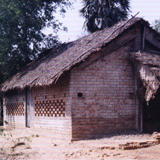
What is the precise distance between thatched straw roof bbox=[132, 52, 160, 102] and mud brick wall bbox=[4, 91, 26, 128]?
665cm

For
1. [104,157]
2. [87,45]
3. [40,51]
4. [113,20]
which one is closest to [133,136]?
[104,157]

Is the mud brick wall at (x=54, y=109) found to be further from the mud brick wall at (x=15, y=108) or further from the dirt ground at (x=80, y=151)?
the mud brick wall at (x=15, y=108)

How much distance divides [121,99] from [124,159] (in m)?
4.74

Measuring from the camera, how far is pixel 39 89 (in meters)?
14.0

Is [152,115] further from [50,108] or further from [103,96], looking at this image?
[50,108]

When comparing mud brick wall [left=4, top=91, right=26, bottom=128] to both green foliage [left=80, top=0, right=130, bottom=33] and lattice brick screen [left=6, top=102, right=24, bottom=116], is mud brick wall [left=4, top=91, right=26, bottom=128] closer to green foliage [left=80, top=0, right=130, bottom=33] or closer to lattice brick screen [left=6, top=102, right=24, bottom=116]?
lattice brick screen [left=6, top=102, right=24, bottom=116]

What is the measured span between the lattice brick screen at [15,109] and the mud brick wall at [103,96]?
5393 mm

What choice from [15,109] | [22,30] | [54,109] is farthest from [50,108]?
[22,30]

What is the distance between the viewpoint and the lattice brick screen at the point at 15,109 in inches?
637

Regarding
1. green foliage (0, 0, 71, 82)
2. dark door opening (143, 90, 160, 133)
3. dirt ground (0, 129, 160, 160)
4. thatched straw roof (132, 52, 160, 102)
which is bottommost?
dirt ground (0, 129, 160, 160)

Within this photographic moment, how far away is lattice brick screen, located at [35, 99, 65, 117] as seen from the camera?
12.2 m

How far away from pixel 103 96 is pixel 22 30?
9.66 m

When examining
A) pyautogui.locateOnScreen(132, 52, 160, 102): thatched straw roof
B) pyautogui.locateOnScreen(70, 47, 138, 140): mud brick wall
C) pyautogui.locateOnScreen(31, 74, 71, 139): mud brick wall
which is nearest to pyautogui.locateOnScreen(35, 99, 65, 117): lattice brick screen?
pyautogui.locateOnScreen(31, 74, 71, 139): mud brick wall

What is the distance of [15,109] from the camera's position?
1714cm
